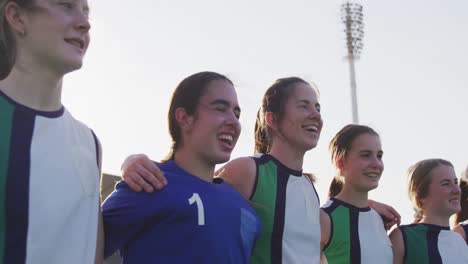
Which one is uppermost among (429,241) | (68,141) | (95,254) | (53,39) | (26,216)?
(53,39)

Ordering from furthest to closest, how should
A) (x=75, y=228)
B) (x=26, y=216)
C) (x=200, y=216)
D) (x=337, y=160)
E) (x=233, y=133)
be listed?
1. (x=337, y=160)
2. (x=233, y=133)
3. (x=200, y=216)
4. (x=75, y=228)
5. (x=26, y=216)

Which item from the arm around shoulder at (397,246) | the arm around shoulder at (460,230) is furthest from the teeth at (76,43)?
the arm around shoulder at (460,230)

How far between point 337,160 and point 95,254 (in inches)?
Answer: 111

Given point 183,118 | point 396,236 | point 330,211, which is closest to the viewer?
point 183,118

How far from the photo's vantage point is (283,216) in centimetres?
404

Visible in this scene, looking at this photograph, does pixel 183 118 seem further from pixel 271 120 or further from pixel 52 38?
pixel 52 38

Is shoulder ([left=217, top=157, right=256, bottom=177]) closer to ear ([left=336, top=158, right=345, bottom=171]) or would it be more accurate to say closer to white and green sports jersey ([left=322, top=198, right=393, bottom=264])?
white and green sports jersey ([left=322, top=198, right=393, bottom=264])

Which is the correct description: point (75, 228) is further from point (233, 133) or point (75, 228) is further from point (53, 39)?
point (233, 133)

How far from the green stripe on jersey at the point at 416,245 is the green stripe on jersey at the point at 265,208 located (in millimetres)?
1736

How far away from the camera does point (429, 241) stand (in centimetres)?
546

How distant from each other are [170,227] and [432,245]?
296 centimetres

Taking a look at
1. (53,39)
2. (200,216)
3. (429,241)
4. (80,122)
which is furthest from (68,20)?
(429,241)

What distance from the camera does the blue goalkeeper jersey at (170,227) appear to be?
3219 millimetres

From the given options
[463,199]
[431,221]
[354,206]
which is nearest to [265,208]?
[354,206]
